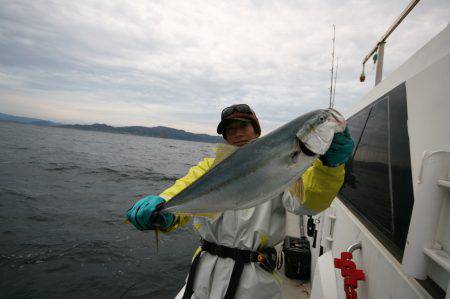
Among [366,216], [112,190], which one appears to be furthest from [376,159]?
[112,190]

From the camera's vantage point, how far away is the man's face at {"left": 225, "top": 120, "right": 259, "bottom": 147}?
3749 mm

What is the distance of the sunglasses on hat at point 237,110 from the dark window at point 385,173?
1.54m

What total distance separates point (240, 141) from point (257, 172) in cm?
162

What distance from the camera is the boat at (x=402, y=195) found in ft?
4.75

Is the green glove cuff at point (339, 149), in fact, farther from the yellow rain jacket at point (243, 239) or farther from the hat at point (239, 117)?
the hat at point (239, 117)

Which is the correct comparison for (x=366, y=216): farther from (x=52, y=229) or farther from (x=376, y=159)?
(x=52, y=229)

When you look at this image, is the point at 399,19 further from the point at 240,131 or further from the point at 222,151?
the point at 222,151

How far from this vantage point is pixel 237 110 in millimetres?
3719

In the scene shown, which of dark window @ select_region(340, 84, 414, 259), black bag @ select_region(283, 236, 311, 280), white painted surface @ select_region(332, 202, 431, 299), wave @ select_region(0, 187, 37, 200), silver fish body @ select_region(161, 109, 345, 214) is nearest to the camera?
white painted surface @ select_region(332, 202, 431, 299)

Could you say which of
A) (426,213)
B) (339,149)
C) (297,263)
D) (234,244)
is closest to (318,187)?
(339,149)


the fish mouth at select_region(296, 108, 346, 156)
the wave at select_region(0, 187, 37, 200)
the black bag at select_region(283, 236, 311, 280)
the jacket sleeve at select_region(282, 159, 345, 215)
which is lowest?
the wave at select_region(0, 187, 37, 200)

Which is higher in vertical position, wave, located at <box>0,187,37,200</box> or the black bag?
the black bag

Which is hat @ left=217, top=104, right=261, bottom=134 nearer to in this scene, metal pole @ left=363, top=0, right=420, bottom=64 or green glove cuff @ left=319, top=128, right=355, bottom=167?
green glove cuff @ left=319, top=128, right=355, bottom=167

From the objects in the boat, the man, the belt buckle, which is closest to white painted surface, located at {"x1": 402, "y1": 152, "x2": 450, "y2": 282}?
the boat
